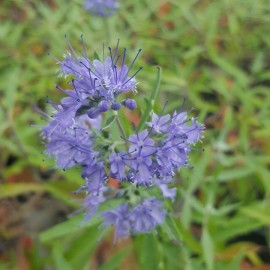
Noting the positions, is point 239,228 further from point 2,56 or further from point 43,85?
point 2,56

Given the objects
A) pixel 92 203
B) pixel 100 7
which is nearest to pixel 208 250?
pixel 92 203

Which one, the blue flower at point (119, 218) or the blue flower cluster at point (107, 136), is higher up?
the blue flower cluster at point (107, 136)

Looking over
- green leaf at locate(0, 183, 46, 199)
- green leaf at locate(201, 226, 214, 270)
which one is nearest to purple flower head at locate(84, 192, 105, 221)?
green leaf at locate(201, 226, 214, 270)

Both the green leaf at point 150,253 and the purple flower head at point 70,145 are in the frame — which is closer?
the purple flower head at point 70,145

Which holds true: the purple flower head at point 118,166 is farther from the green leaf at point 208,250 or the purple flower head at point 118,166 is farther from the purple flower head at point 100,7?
the purple flower head at point 100,7

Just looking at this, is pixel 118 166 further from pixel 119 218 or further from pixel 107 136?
pixel 119 218

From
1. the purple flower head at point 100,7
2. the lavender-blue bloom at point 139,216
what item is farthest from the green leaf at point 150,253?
the purple flower head at point 100,7
